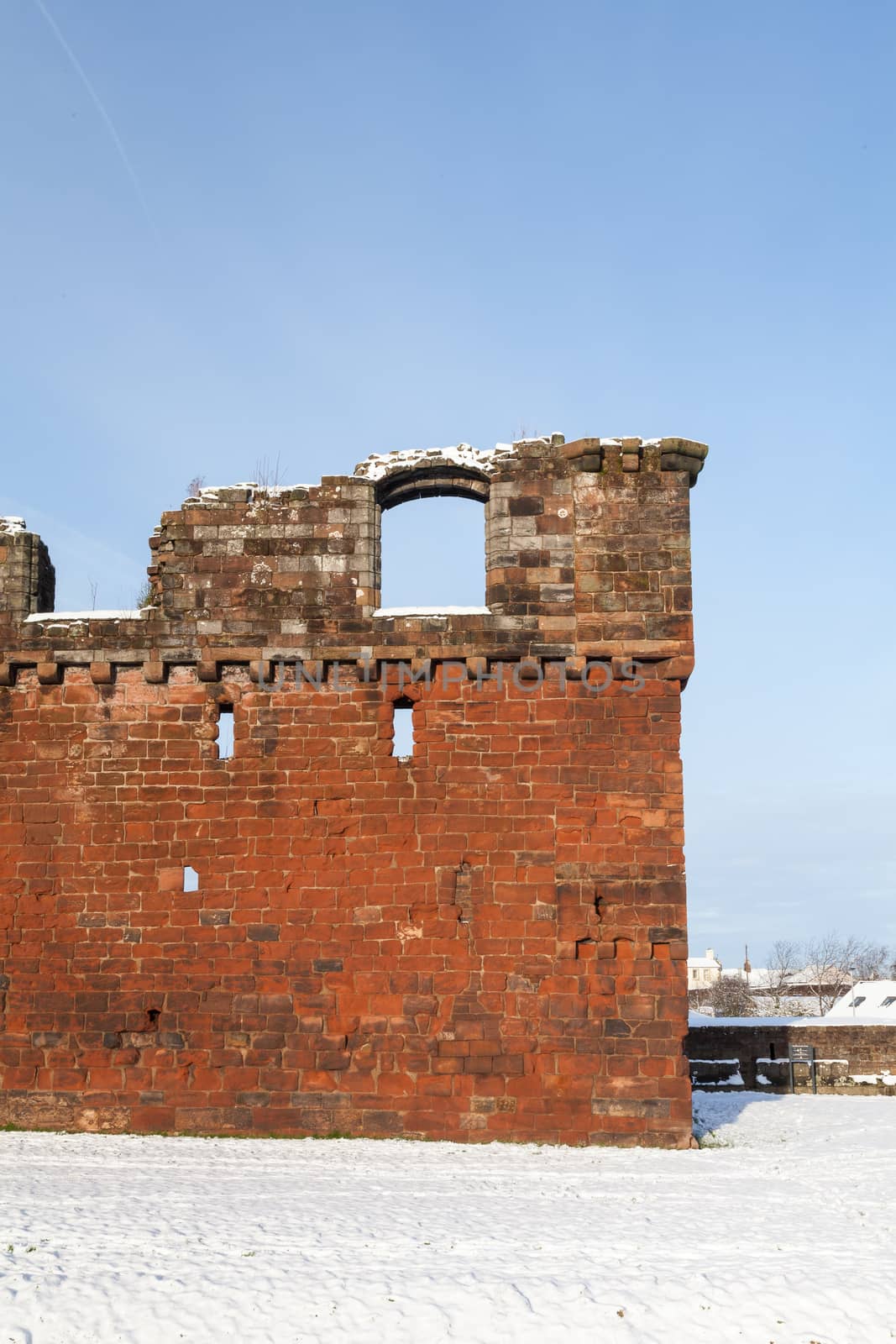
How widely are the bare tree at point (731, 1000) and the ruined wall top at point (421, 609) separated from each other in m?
32.3

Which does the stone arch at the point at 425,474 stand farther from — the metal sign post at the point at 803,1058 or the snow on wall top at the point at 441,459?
the metal sign post at the point at 803,1058

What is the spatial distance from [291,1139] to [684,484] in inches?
336

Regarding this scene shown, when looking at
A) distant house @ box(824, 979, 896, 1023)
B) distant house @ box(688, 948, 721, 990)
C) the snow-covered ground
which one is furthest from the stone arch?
distant house @ box(688, 948, 721, 990)

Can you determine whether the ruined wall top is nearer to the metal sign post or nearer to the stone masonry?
the stone masonry

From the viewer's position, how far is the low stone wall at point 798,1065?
822 inches

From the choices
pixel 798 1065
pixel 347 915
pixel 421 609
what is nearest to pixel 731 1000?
pixel 798 1065

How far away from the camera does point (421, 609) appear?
1444 centimetres

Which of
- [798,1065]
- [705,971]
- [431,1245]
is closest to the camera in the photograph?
[431,1245]

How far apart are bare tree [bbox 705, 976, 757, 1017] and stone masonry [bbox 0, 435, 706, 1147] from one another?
104 feet

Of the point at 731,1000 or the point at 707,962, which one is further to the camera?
the point at 707,962

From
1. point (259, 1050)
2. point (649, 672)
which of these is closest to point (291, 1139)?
point (259, 1050)

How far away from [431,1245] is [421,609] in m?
7.37

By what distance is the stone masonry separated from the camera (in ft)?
44.1

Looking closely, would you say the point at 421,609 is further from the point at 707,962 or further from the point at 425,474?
the point at 707,962
